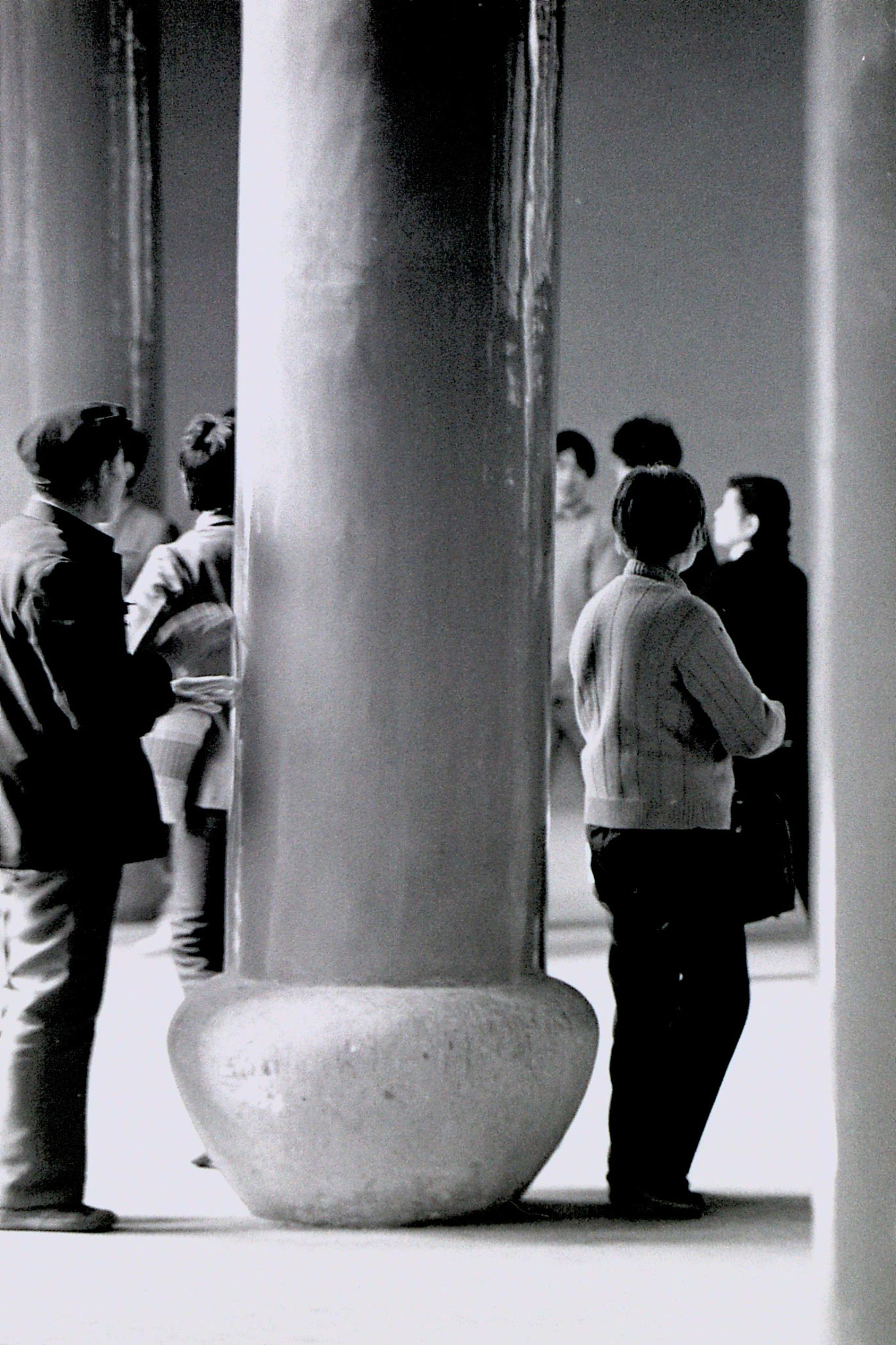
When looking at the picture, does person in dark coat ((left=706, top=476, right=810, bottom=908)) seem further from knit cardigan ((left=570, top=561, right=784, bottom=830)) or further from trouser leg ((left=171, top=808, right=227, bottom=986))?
trouser leg ((left=171, top=808, right=227, bottom=986))

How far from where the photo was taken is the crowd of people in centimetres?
450

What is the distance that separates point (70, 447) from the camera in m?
4.62

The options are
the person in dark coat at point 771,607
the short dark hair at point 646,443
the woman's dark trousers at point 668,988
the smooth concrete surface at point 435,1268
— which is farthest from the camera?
the short dark hair at point 646,443

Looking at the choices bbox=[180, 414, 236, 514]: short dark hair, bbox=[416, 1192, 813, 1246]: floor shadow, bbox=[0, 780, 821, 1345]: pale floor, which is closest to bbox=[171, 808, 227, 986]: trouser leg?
bbox=[0, 780, 821, 1345]: pale floor

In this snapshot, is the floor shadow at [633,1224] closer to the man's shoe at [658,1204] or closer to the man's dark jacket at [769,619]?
the man's shoe at [658,1204]

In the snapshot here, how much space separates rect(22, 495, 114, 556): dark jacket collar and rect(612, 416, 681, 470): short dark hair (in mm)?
→ 2470

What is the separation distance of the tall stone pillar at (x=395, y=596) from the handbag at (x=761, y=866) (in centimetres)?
43

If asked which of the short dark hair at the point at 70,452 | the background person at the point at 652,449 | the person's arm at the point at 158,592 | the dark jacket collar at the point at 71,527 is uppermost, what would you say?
the background person at the point at 652,449

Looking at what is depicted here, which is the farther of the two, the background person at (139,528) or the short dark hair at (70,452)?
the background person at (139,528)

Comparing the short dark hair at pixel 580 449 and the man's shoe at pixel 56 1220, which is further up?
the short dark hair at pixel 580 449

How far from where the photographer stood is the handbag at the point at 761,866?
4777 mm

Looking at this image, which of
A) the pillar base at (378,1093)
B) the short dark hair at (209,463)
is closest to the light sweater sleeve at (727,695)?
the pillar base at (378,1093)

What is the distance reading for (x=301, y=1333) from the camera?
389 centimetres

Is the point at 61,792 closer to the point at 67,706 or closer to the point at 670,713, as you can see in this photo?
the point at 67,706
